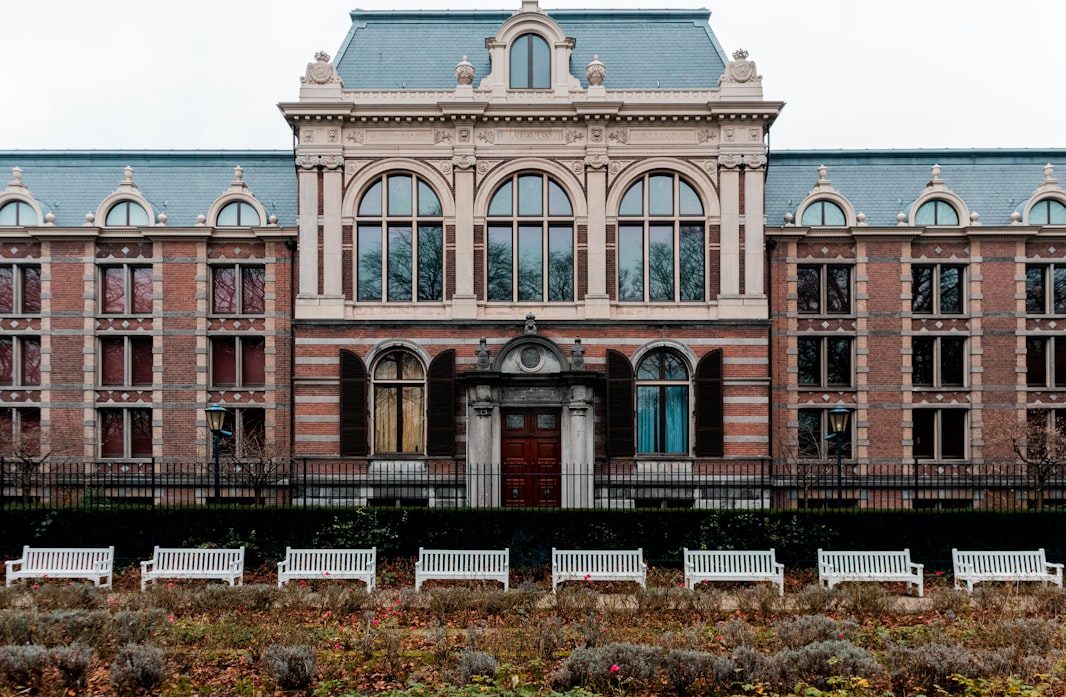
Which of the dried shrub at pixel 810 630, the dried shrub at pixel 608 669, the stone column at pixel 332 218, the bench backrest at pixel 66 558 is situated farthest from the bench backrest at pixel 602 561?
the stone column at pixel 332 218

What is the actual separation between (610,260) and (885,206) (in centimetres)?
1047

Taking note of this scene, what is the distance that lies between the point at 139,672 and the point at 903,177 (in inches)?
1077

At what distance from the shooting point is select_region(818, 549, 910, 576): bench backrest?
50.9 feet

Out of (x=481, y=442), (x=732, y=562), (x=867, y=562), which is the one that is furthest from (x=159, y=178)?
(x=867, y=562)

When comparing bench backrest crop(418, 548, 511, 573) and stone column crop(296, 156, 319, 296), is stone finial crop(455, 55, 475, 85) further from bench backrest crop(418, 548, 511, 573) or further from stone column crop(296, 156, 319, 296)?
bench backrest crop(418, 548, 511, 573)

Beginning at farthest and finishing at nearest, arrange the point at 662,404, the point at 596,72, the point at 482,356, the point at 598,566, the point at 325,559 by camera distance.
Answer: the point at 662,404
the point at 596,72
the point at 482,356
the point at 325,559
the point at 598,566

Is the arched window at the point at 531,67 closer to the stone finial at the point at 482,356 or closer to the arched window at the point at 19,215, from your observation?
the stone finial at the point at 482,356

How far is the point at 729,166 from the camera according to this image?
77.6 ft

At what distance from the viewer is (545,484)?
23.0 meters

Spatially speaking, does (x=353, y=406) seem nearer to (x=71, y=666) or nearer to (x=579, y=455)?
(x=579, y=455)

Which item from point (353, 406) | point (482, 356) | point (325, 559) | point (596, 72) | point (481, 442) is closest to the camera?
point (325, 559)

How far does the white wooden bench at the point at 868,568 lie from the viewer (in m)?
15.2

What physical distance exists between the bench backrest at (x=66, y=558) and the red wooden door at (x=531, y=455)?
10698 millimetres

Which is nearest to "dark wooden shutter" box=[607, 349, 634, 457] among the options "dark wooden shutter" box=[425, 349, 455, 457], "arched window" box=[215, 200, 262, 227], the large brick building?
the large brick building
